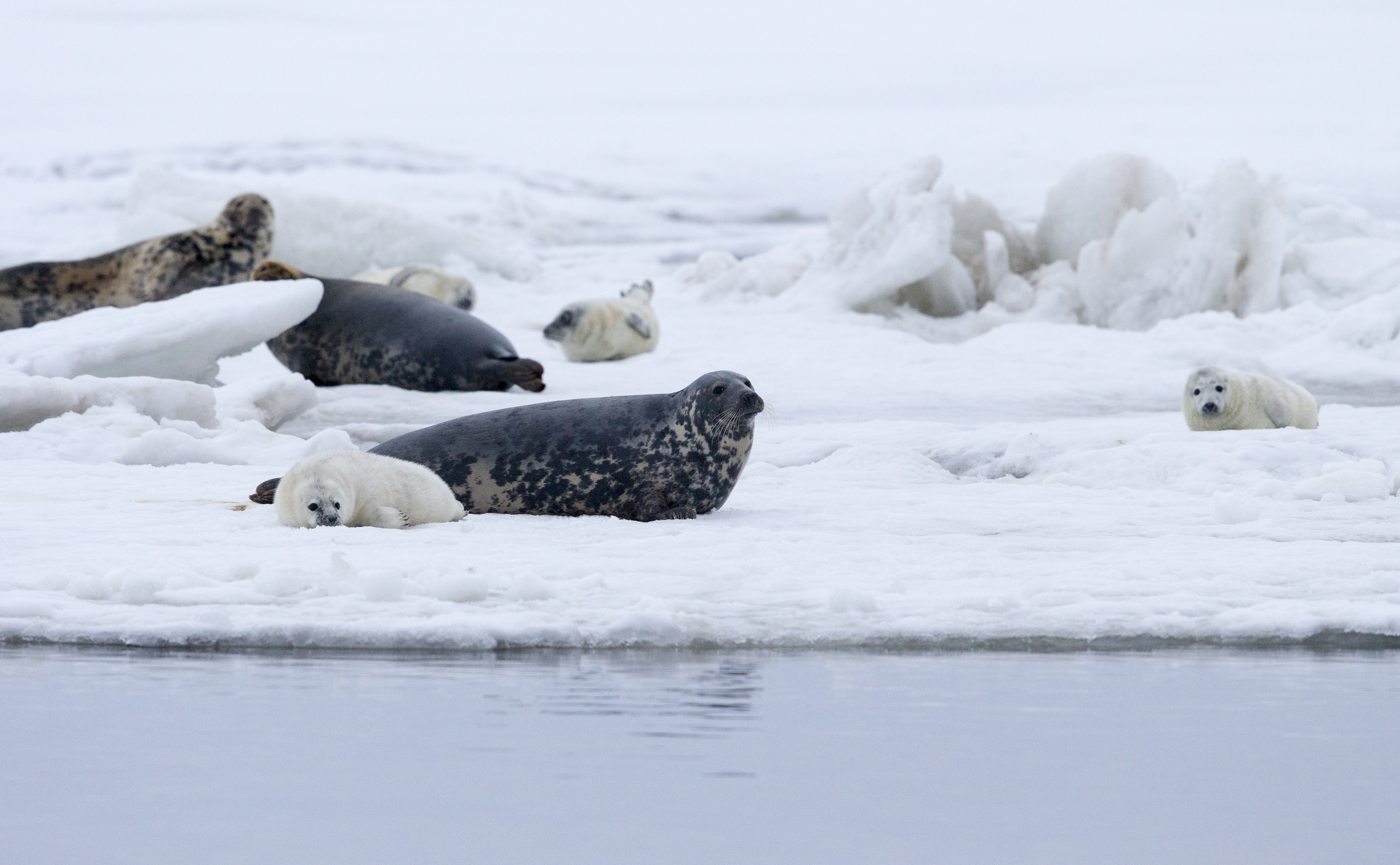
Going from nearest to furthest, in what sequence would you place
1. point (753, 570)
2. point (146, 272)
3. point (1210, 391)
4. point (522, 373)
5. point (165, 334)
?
point (753, 570) → point (1210, 391) → point (165, 334) → point (522, 373) → point (146, 272)

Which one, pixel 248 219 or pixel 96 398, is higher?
pixel 248 219

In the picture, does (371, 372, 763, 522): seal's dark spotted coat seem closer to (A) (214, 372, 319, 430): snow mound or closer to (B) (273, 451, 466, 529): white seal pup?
(B) (273, 451, 466, 529): white seal pup

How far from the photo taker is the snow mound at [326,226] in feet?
60.2

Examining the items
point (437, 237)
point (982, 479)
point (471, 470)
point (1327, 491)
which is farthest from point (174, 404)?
point (437, 237)

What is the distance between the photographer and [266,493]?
5.28 m

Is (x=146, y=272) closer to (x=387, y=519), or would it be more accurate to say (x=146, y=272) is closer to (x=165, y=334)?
(x=165, y=334)

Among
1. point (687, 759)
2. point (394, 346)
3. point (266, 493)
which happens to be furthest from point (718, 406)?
point (394, 346)

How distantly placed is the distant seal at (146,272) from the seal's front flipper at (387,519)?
21.8 ft

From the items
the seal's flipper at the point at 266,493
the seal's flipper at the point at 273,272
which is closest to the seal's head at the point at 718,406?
the seal's flipper at the point at 266,493

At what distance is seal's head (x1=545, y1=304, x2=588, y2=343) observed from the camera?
1164 cm

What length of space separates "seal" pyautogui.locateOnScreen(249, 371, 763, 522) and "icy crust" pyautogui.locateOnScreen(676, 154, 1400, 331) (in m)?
9.65

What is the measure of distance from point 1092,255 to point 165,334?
9.87 metres

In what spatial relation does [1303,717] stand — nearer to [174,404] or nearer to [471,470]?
[471,470]

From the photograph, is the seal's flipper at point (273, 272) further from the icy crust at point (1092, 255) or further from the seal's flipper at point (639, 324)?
the icy crust at point (1092, 255)
